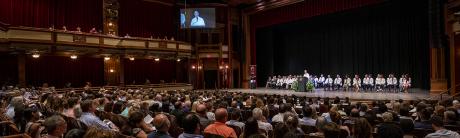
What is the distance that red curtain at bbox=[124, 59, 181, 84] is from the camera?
24.2 meters

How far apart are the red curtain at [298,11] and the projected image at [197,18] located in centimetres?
311

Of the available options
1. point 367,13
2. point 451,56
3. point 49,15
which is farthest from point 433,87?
point 49,15

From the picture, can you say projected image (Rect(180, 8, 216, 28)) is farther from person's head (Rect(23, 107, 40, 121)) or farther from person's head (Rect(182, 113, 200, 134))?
person's head (Rect(182, 113, 200, 134))

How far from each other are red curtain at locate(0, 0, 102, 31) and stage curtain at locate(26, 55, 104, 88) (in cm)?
188

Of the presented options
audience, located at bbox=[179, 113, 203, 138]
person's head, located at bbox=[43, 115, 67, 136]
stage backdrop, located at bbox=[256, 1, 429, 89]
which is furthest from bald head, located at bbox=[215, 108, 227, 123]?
stage backdrop, located at bbox=[256, 1, 429, 89]

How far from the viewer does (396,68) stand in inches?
835

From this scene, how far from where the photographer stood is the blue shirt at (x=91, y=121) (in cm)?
567

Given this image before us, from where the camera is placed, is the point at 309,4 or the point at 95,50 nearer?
the point at 95,50

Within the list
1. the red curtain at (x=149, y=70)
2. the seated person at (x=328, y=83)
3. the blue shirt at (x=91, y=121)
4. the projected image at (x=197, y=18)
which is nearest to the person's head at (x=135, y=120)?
the blue shirt at (x=91, y=121)

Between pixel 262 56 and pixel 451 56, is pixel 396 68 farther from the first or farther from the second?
pixel 262 56

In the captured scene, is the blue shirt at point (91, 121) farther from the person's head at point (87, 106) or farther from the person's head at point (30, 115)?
the person's head at point (30, 115)

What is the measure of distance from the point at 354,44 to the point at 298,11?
4.15 meters

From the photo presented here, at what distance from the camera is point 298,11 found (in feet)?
73.6

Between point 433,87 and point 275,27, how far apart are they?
1317cm
